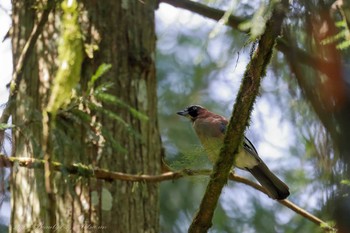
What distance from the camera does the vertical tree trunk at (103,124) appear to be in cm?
504

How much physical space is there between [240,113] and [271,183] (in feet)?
7.06

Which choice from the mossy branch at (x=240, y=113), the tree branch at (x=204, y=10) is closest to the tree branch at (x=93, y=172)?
the mossy branch at (x=240, y=113)

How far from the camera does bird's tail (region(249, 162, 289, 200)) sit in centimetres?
578

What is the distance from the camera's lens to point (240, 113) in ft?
13.0

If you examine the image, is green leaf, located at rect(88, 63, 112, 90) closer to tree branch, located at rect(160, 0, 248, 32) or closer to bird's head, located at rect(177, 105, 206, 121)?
tree branch, located at rect(160, 0, 248, 32)

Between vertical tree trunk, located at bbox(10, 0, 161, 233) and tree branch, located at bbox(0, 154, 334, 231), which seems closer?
tree branch, located at bbox(0, 154, 334, 231)

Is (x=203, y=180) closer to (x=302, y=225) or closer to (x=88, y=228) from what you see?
(x=88, y=228)

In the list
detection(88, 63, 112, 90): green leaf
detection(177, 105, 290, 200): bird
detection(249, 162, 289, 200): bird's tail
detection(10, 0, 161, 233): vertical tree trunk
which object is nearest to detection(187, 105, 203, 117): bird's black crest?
detection(177, 105, 290, 200): bird

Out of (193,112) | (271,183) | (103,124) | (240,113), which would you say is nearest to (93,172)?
(103,124)

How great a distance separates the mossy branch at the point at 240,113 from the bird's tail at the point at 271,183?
1.56 meters

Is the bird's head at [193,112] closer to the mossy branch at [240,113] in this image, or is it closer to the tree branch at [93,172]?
the tree branch at [93,172]

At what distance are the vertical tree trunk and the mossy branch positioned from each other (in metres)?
0.81

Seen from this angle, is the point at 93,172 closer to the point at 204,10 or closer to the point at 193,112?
the point at 204,10

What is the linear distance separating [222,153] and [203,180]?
0.84 m
